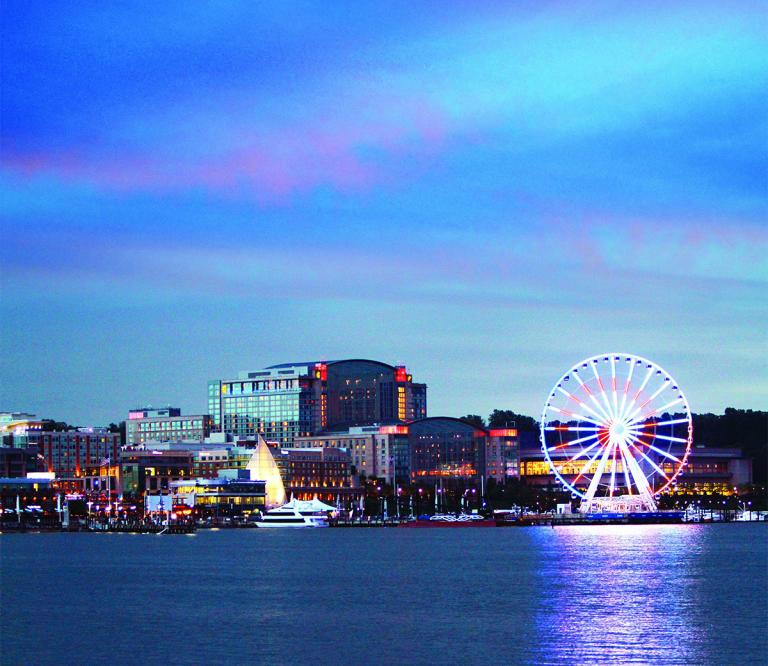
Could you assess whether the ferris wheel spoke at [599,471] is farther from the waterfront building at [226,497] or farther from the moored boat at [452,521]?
the waterfront building at [226,497]

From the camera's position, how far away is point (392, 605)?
2598 inches

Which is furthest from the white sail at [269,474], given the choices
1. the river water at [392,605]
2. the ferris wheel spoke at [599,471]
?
the river water at [392,605]

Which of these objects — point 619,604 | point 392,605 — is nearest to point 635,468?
point 619,604

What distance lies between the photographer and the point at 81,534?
16262 cm

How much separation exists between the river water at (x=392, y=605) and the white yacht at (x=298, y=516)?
6044cm

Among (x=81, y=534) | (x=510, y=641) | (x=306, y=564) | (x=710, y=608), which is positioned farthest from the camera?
(x=81, y=534)

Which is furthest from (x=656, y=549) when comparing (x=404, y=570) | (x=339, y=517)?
(x=339, y=517)

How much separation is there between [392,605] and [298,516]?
11177cm

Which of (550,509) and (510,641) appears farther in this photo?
(550,509)

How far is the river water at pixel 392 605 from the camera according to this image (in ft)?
168

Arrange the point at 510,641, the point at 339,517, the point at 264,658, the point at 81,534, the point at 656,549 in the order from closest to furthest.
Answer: the point at 264,658
the point at 510,641
the point at 656,549
the point at 81,534
the point at 339,517

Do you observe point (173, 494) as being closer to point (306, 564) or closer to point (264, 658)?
point (306, 564)

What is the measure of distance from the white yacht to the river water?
198 ft

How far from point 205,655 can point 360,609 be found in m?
14.6
